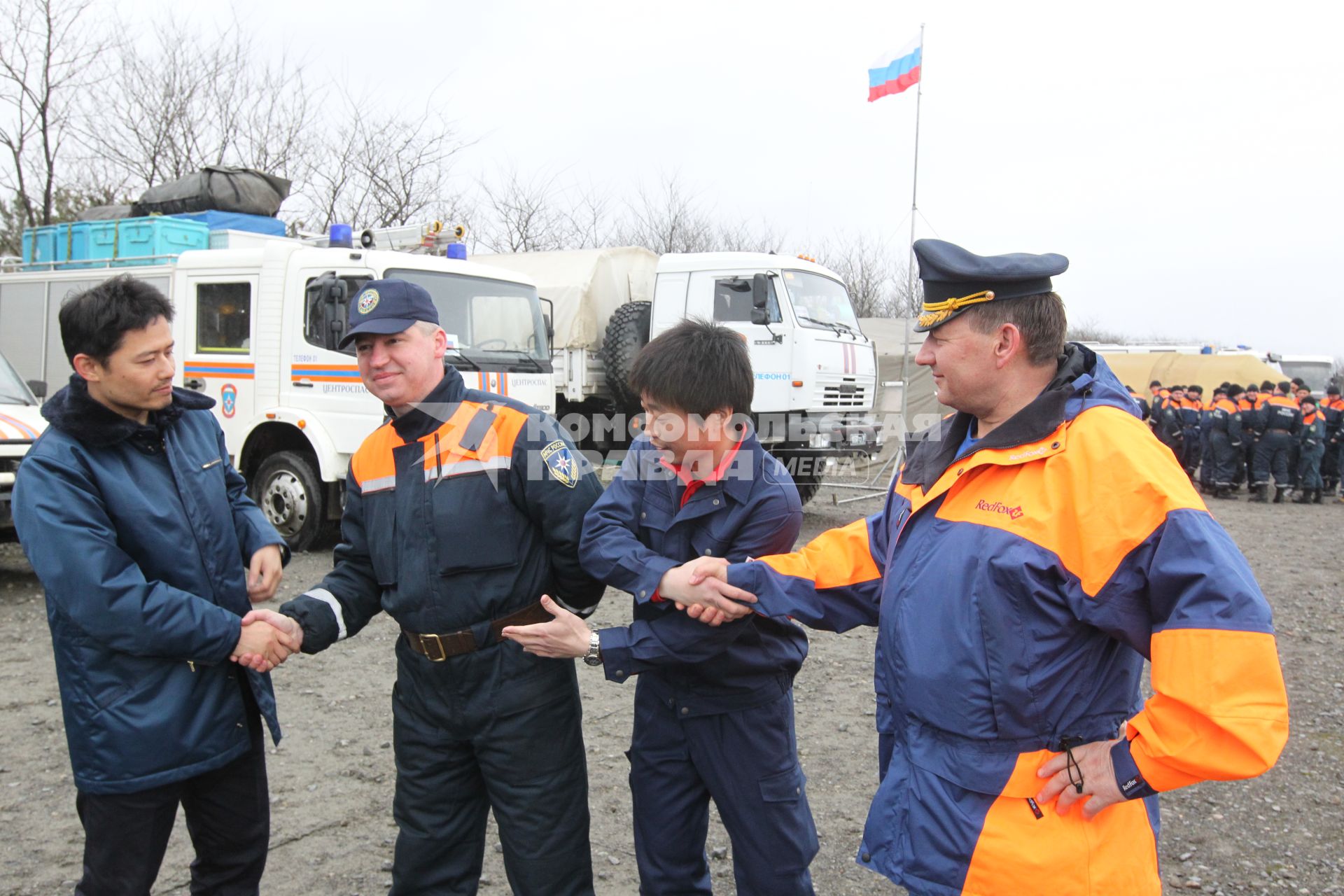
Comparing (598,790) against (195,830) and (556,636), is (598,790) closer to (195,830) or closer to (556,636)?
(195,830)

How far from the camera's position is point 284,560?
2863 mm

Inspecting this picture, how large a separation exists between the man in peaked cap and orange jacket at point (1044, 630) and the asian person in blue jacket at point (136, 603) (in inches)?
65.3

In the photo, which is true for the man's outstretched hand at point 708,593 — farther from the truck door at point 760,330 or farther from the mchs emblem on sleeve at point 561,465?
the truck door at point 760,330

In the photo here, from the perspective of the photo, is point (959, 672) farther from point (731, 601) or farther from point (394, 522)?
point (394, 522)

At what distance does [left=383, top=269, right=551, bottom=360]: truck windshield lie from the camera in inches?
310

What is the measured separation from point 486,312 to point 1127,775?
745 centimetres

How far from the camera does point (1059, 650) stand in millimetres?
1577

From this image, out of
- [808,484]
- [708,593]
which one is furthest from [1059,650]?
[808,484]

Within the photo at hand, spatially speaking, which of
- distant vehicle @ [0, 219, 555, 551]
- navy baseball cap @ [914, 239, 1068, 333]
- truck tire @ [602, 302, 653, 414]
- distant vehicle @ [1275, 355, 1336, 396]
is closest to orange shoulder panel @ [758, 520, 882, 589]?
navy baseball cap @ [914, 239, 1068, 333]

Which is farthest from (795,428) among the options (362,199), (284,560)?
(362,199)

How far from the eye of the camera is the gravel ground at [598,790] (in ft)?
10.5

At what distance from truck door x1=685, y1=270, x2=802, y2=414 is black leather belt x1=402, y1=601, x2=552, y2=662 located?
7.61 m

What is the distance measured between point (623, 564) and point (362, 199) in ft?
64.6

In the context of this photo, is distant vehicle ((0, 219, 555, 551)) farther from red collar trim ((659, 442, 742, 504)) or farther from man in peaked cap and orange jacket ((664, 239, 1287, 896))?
man in peaked cap and orange jacket ((664, 239, 1287, 896))
